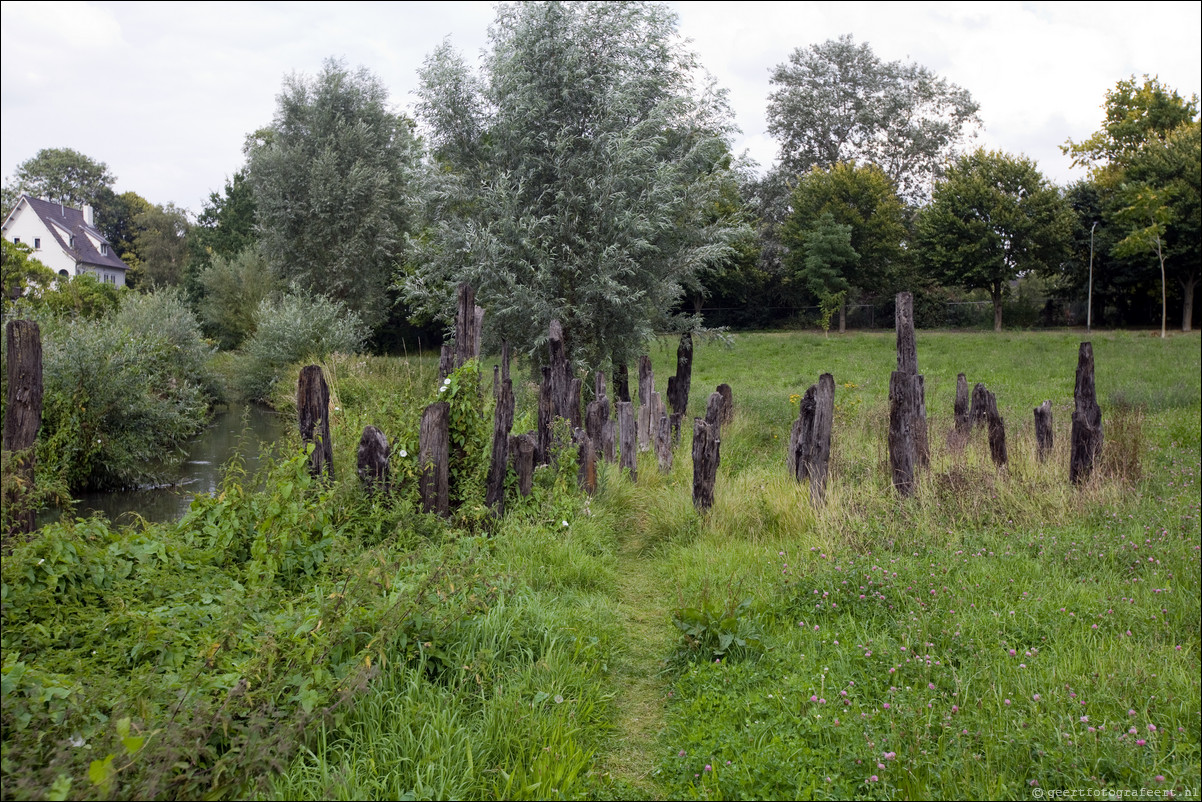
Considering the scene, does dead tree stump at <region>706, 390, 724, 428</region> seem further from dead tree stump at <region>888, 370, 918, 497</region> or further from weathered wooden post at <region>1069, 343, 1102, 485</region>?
weathered wooden post at <region>1069, 343, 1102, 485</region>

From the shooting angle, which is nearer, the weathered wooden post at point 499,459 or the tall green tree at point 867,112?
the weathered wooden post at point 499,459

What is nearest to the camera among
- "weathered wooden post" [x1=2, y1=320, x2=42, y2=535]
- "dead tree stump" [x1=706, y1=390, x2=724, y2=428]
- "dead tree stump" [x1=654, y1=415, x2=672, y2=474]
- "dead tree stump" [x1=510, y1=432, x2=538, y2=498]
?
"weathered wooden post" [x1=2, y1=320, x2=42, y2=535]

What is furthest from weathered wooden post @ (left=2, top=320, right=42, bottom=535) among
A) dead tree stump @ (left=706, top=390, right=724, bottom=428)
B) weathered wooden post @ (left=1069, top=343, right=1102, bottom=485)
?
weathered wooden post @ (left=1069, top=343, right=1102, bottom=485)

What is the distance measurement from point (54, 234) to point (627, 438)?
2425 inches

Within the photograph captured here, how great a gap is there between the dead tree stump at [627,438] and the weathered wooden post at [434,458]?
3.11 meters

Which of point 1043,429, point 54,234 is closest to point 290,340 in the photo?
point 1043,429

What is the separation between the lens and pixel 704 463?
7.86 metres

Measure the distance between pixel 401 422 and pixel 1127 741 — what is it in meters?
6.80

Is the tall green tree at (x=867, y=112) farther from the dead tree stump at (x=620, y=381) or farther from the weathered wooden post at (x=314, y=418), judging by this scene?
the weathered wooden post at (x=314, y=418)

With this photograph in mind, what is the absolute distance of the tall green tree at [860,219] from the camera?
123 feet

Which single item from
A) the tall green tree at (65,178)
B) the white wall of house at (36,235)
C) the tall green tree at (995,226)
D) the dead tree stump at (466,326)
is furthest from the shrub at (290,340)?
the tall green tree at (65,178)

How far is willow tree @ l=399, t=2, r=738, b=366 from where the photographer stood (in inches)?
618

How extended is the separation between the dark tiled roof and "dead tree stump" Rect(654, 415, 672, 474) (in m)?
58.2

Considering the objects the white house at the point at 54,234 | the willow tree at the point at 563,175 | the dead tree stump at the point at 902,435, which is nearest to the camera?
the dead tree stump at the point at 902,435
